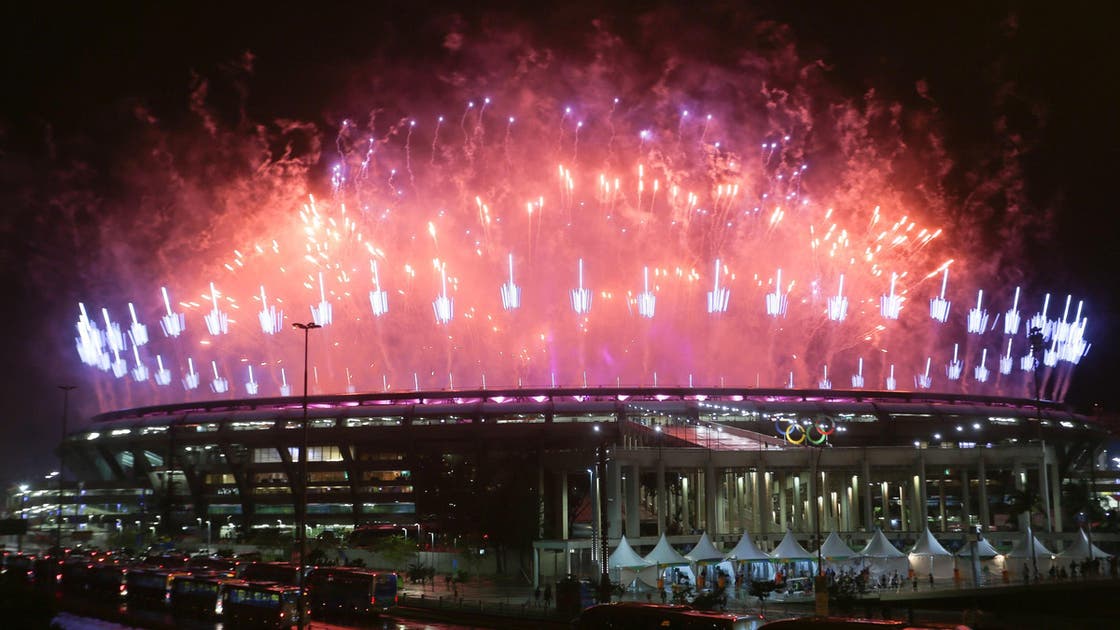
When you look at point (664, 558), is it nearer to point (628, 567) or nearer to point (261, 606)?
point (628, 567)

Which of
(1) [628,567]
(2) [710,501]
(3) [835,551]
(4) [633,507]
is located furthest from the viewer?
(2) [710,501]

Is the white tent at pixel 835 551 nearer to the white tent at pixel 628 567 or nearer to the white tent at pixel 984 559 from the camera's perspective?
the white tent at pixel 984 559

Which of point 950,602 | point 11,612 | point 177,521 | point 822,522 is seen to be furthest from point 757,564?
point 177,521

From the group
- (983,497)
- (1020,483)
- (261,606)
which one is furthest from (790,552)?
(1020,483)

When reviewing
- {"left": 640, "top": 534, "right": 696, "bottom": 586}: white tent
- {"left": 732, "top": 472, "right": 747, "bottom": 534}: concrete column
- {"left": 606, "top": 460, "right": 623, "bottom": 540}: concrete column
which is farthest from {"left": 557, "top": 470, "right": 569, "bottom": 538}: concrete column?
{"left": 640, "top": 534, "right": 696, "bottom": 586}: white tent

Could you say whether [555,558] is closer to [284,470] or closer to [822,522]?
[822,522]

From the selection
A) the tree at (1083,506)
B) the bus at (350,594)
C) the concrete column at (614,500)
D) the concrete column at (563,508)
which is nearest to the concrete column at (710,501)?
the concrete column at (614,500)
